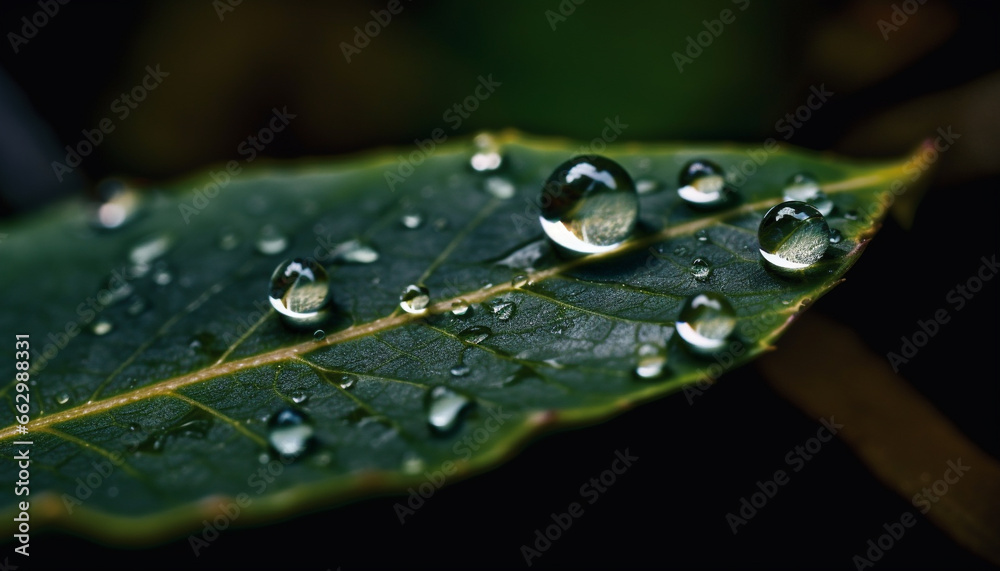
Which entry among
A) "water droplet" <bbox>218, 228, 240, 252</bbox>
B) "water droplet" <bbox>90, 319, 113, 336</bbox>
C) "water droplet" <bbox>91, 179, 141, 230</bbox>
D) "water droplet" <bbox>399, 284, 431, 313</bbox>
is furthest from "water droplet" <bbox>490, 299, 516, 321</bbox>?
"water droplet" <bbox>91, 179, 141, 230</bbox>

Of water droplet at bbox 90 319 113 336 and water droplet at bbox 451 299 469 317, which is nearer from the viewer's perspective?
water droplet at bbox 451 299 469 317

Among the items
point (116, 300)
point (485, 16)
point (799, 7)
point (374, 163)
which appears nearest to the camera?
point (116, 300)

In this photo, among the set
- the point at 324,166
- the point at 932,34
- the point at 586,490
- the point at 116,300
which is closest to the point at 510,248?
the point at 586,490

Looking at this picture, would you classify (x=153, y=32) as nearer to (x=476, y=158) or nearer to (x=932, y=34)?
(x=476, y=158)

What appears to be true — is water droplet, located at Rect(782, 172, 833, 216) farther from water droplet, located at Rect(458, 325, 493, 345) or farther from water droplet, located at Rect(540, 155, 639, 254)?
water droplet, located at Rect(458, 325, 493, 345)

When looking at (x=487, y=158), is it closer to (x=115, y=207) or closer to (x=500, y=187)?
(x=500, y=187)

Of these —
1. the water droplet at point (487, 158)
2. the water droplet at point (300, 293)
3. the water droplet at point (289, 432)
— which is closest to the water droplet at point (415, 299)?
the water droplet at point (300, 293)
